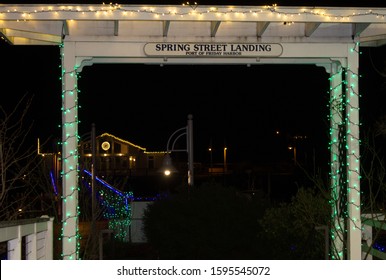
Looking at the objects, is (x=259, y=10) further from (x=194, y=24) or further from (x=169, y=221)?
(x=169, y=221)

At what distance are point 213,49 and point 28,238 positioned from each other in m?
3.24

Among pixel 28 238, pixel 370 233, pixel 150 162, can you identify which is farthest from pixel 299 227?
pixel 150 162

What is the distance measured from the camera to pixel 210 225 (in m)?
10.5

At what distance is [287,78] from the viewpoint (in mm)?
35656

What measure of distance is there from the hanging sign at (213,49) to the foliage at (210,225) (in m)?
2.79

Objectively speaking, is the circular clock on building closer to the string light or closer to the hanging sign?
the hanging sign

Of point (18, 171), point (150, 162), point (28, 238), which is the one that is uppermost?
point (150, 162)

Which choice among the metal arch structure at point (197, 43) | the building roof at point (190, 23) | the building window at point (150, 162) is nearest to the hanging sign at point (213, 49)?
the metal arch structure at point (197, 43)

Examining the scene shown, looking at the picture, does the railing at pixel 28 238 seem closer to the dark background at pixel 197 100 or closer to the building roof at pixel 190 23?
the building roof at pixel 190 23

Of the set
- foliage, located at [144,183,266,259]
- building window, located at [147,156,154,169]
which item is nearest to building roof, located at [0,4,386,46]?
foliage, located at [144,183,266,259]

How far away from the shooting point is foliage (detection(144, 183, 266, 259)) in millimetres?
10352

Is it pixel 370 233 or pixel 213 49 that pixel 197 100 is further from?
pixel 213 49

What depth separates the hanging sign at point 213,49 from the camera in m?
8.65
